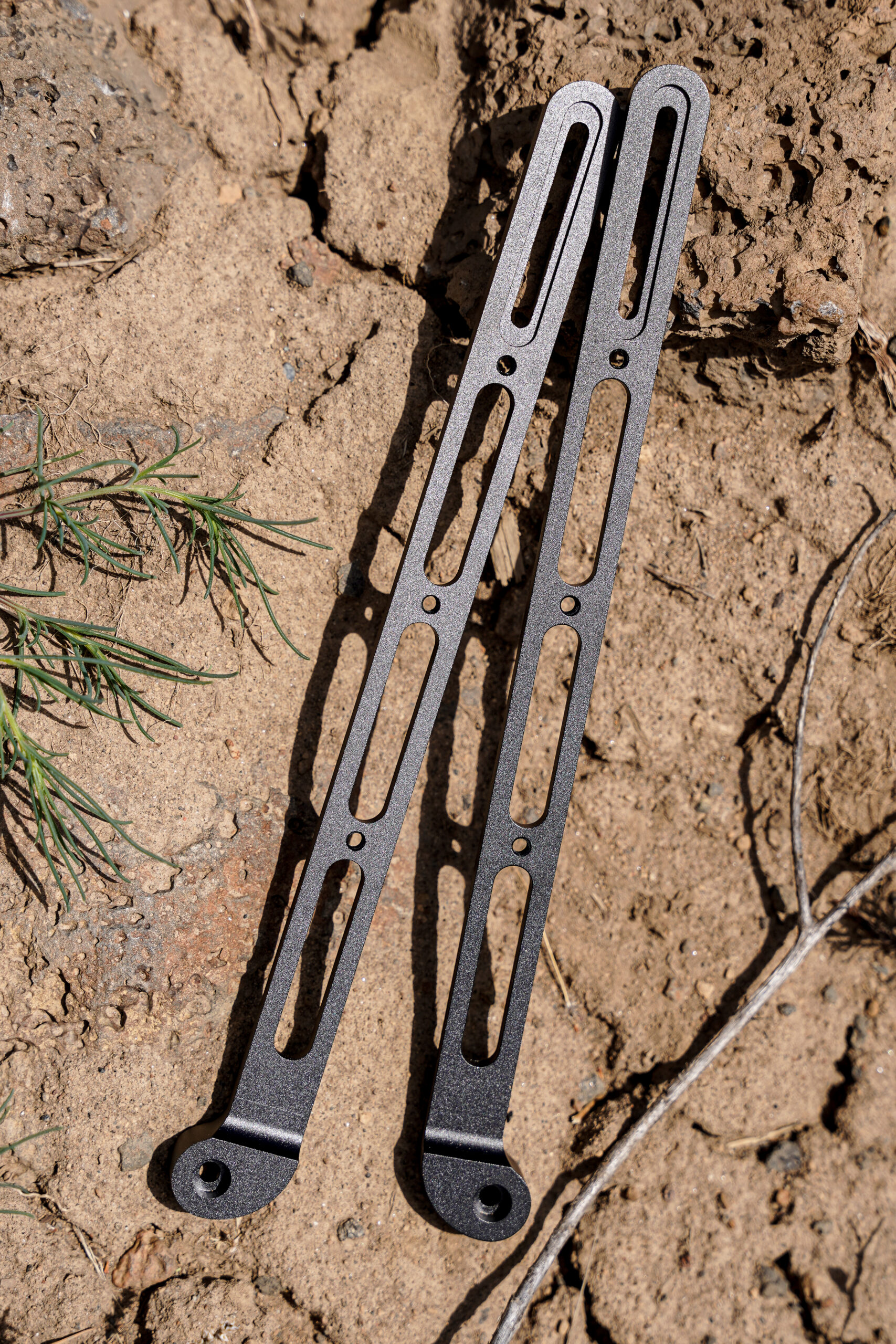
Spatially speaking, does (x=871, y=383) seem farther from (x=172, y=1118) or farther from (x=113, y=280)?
(x=172, y=1118)

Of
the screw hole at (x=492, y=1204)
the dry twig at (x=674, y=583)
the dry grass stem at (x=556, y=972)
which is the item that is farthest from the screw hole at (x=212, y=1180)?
the dry twig at (x=674, y=583)

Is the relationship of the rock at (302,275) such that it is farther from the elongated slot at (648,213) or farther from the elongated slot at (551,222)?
the elongated slot at (648,213)

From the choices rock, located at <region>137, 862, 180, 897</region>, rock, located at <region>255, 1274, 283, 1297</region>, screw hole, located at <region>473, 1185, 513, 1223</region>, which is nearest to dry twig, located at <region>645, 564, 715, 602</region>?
rock, located at <region>137, 862, 180, 897</region>

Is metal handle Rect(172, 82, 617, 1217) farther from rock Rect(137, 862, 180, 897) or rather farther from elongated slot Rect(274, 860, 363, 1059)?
rock Rect(137, 862, 180, 897)

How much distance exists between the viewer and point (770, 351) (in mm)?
2016

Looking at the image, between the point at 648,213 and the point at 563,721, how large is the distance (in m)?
1.08

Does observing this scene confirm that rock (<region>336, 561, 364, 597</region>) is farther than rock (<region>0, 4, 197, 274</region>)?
Yes

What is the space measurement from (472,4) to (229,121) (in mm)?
591

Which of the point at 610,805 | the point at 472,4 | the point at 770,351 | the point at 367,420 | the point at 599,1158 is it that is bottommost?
the point at 599,1158

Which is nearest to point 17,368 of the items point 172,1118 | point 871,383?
point 172,1118

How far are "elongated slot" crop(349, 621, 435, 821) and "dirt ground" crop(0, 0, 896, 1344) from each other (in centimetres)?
2

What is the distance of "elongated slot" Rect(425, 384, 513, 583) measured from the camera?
78.5 inches

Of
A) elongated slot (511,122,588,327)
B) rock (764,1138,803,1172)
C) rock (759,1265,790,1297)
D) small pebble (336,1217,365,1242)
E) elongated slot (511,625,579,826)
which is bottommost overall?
small pebble (336,1217,365,1242)

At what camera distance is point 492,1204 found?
1.91 metres
